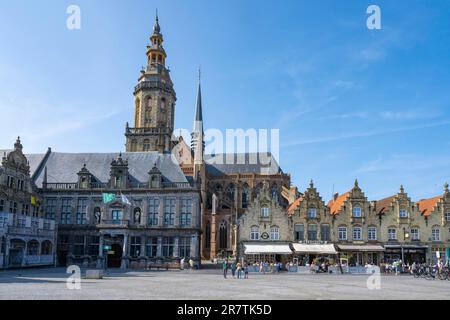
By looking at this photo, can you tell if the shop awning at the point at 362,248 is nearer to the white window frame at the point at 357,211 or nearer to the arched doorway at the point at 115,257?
the white window frame at the point at 357,211

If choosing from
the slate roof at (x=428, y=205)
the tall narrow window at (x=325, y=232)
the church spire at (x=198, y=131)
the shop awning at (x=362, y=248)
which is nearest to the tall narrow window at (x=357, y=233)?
the shop awning at (x=362, y=248)

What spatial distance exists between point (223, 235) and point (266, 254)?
82.0ft

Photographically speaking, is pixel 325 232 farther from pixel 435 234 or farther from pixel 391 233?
pixel 435 234

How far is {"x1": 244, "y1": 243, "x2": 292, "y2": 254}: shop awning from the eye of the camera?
44188 mm

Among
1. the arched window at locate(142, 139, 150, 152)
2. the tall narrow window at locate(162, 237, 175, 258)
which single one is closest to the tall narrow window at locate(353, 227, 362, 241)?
the tall narrow window at locate(162, 237, 175, 258)

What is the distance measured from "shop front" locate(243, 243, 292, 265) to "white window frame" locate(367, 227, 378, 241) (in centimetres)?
893

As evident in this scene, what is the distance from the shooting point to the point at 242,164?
85.8 metres

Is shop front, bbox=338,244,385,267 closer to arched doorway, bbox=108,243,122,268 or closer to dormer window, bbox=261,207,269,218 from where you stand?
dormer window, bbox=261,207,269,218

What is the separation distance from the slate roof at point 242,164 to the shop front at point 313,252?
36.1 metres

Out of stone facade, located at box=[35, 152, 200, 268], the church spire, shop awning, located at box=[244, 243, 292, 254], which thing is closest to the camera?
shop awning, located at box=[244, 243, 292, 254]
